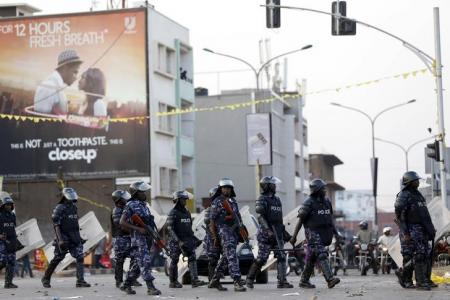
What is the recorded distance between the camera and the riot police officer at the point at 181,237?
20953 mm

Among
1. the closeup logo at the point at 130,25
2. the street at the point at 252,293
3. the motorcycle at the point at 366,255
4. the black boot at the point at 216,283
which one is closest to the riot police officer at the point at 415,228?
the street at the point at 252,293

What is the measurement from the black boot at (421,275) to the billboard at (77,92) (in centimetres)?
3698

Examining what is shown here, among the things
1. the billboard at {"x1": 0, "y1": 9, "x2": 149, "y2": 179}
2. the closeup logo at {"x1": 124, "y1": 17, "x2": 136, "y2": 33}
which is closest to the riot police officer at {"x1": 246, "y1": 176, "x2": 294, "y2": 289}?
the billboard at {"x1": 0, "y1": 9, "x2": 149, "y2": 179}

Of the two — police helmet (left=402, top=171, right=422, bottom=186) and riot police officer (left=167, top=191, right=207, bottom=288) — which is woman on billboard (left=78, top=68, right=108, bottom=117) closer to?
riot police officer (left=167, top=191, right=207, bottom=288)

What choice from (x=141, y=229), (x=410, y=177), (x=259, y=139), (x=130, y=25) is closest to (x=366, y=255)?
(x=259, y=139)

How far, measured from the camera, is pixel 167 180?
56.6 m

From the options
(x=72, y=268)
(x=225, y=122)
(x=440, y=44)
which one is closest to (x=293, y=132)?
(x=225, y=122)

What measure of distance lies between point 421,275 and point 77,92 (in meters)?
→ 38.8

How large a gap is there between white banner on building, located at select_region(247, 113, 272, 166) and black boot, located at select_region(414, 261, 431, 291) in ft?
75.5

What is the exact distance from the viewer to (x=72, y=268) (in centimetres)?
3838

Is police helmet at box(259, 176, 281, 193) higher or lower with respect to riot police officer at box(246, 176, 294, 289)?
higher

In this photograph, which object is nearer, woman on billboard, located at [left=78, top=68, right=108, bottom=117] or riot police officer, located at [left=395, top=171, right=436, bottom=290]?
riot police officer, located at [left=395, top=171, right=436, bottom=290]

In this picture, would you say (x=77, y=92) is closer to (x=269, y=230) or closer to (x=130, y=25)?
(x=130, y=25)

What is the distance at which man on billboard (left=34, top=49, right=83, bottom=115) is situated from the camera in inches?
2169
